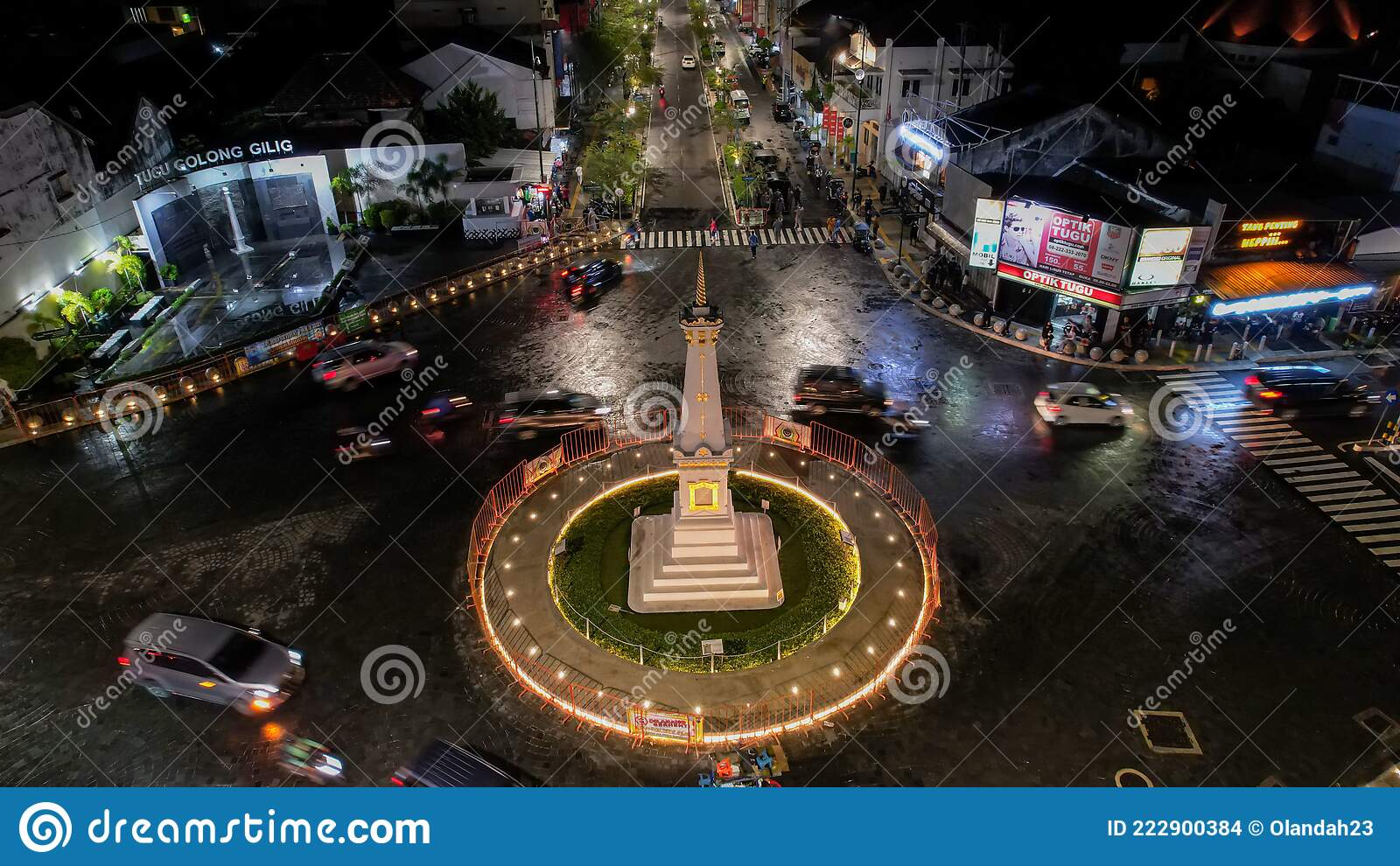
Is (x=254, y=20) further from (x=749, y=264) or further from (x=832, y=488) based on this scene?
(x=832, y=488)

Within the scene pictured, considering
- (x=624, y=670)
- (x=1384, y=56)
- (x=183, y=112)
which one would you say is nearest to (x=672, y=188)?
(x=183, y=112)

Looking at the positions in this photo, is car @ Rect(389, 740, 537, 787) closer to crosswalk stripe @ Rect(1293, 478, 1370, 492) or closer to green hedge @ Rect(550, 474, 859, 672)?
green hedge @ Rect(550, 474, 859, 672)

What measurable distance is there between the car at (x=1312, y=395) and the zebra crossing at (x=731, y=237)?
24292 millimetres

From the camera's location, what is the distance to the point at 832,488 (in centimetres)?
2753

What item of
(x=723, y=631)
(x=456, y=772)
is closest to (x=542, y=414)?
(x=723, y=631)

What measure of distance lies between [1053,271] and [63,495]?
38.5m
